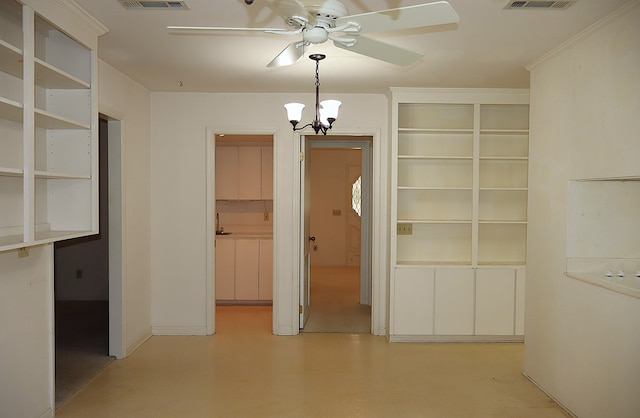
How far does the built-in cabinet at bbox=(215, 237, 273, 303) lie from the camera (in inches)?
236

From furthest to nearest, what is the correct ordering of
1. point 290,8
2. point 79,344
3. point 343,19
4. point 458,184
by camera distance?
point 458,184
point 79,344
point 343,19
point 290,8

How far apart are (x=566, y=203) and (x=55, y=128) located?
3.36 metres

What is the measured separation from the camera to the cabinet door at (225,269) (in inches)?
237

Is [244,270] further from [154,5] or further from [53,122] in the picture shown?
[154,5]

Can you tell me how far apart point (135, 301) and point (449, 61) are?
11.6 ft

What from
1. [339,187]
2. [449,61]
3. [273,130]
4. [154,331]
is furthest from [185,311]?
[339,187]

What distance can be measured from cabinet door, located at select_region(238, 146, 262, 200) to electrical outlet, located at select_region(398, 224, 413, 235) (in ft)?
8.00

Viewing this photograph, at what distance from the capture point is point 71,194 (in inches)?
114

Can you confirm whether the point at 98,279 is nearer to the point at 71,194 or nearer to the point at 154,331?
the point at 154,331

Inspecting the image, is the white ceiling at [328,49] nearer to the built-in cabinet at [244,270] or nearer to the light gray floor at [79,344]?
the built-in cabinet at [244,270]

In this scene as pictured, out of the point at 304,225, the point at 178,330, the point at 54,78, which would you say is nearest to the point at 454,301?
the point at 304,225

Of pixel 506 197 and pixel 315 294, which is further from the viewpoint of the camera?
pixel 315 294

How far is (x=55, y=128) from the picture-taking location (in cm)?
A: 282

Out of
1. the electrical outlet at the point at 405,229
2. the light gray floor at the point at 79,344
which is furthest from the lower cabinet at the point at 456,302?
the light gray floor at the point at 79,344
